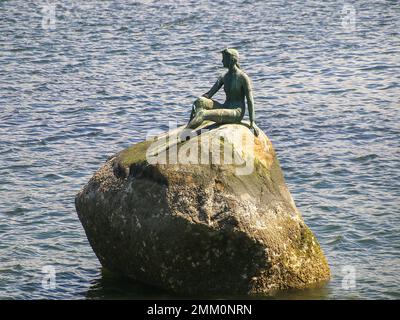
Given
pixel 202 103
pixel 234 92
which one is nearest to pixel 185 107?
pixel 234 92

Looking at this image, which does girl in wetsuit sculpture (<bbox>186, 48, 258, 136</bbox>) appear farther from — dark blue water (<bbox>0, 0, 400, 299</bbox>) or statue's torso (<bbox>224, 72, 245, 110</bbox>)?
dark blue water (<bbox>0, 0, 400, 299</bbox>)

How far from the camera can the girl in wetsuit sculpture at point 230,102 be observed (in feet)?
70.4

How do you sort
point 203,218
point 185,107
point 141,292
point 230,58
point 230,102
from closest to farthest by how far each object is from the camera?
point 203,218
point 141,292
point 230,58
point 230,102
point 185,107

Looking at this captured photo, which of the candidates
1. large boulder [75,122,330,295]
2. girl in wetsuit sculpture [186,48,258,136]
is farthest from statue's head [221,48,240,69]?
large boulder [75,122,330,295]

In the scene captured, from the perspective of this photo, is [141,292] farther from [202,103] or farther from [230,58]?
[230,58]

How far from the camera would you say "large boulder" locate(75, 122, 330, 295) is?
19.8 metres

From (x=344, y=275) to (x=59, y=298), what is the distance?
6.03 metres

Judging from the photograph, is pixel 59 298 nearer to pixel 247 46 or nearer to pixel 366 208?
pixel 366 208

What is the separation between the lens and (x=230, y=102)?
2198cm

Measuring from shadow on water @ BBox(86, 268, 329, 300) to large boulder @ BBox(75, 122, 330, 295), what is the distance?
0.14 m

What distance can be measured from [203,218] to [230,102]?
10.8ft

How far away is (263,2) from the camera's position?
5066cm

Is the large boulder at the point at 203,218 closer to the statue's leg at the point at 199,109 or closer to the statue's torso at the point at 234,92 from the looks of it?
the statue's leg at the point at 199,109

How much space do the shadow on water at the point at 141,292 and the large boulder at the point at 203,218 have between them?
139 millimetres
